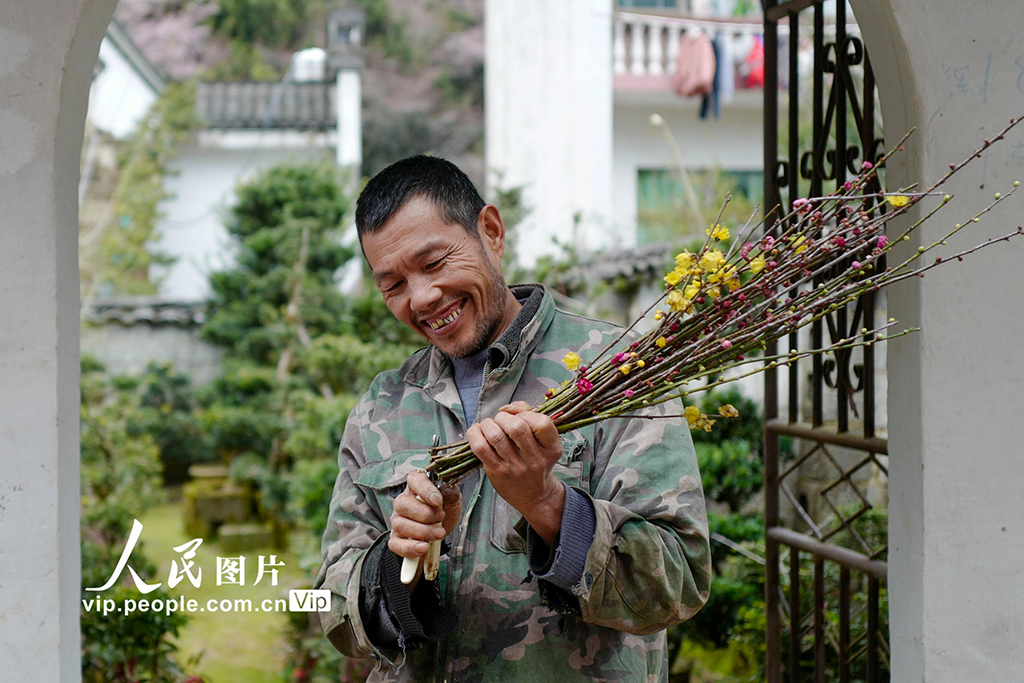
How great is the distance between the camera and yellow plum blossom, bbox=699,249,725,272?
1.54 meters

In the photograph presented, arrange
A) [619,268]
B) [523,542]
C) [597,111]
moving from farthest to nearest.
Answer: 1. [597,111]
2. [619,268]
3. [523,542]

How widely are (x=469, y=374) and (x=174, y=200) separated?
36.5 ft

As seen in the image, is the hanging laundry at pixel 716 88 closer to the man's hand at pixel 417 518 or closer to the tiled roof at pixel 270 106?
the tiled roof at pixel 270 106

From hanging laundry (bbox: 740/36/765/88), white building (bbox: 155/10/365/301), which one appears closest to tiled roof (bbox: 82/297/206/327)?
white building (bbox: 155/10/365/301)

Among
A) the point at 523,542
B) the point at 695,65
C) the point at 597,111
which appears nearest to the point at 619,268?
the point at 523,542

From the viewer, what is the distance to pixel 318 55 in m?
14.5

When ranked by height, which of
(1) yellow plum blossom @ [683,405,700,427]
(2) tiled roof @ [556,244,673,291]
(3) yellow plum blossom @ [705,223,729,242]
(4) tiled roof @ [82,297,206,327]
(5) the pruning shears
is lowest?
(5) the pruning shears

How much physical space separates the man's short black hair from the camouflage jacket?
0.25m

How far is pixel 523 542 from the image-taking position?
1744 mm

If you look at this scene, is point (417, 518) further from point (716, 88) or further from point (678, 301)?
point (716, 88)

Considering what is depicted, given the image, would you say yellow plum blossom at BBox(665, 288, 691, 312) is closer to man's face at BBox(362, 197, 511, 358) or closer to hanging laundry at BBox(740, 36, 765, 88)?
man's face at BBox(362, 197, 511, 358)

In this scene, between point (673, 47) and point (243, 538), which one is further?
point (673, 47)

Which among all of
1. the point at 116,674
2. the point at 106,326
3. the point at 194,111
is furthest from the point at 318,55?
the point at 116,674

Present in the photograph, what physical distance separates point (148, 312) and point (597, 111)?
17.7ft
